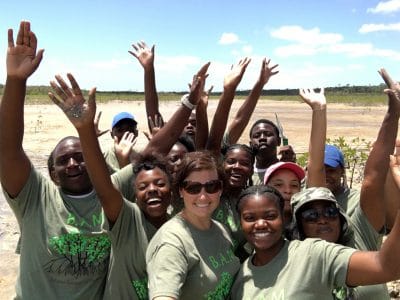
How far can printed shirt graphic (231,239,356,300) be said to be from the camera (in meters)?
Result: 2.19

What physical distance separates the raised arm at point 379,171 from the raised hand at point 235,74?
1802 mm

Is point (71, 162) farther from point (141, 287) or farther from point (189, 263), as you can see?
point (189, 263)

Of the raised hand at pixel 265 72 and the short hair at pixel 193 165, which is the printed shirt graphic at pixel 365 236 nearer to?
the short hair at pixel 193 165

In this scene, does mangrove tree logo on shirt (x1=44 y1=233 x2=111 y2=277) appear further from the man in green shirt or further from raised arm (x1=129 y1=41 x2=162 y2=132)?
raised arm (x1=129 y1=41 x2=162 y2=132)

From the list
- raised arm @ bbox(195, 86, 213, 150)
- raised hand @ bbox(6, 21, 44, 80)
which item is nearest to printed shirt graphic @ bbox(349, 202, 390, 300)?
raised arm @ bbox(195, 86, 213, 150)

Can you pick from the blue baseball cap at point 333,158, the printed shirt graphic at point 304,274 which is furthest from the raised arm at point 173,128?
the printed shirt graphic at point 304,274

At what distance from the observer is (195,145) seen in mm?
4379

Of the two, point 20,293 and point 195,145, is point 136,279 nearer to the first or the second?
point 20,293

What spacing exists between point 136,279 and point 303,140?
17.2m

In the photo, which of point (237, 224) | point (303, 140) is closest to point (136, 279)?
point (237, 224)

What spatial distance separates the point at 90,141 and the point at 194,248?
85cm

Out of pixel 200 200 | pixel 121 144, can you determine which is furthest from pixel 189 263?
pixel 121 144

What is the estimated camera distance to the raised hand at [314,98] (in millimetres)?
3518

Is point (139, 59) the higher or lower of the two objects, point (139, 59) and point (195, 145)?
the higher
